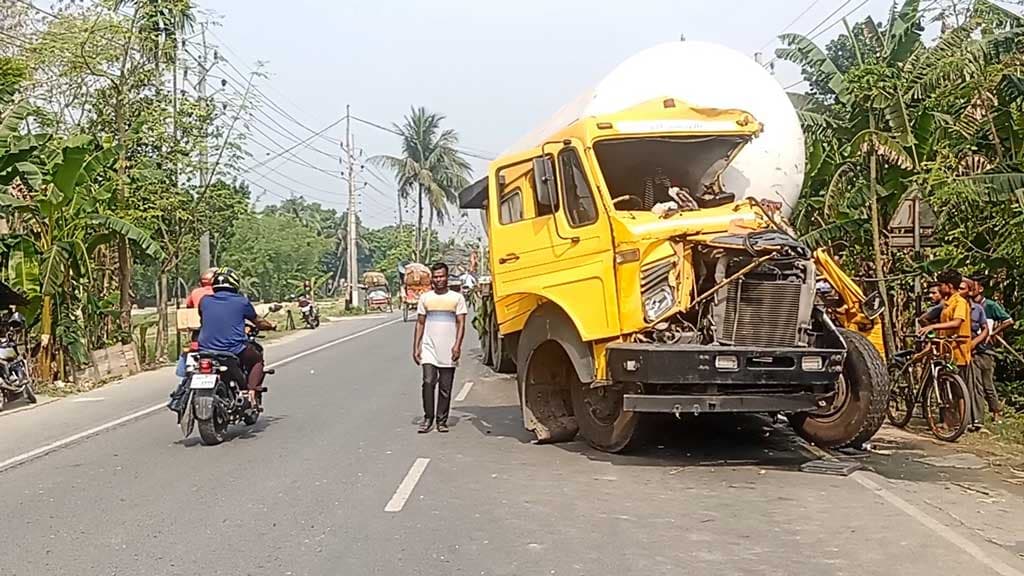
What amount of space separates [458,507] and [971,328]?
6504 mm

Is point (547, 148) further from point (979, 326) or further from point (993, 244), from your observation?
point (993, 244)

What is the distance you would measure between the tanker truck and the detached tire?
0.05 feet

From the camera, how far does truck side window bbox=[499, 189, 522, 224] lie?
11250 millimetres

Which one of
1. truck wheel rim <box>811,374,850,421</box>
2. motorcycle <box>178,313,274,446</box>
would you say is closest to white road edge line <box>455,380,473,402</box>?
motorcycle <box>178,313,274,446</box>

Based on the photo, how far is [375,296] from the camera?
5609 centimetres

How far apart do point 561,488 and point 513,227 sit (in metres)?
3.17

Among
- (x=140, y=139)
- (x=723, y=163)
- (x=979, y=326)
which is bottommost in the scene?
(x=979, y=326)

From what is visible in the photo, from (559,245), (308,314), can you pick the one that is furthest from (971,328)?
(308,314)

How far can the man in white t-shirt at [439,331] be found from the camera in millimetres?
11789

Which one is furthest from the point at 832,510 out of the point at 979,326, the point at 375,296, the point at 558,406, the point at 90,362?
the point at 375,296

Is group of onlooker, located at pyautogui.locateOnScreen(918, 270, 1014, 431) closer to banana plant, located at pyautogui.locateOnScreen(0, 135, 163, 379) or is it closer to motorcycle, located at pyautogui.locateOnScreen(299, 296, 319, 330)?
banana plant, located at pyautogui.locateOnScreen(0, 135, 163, 379)

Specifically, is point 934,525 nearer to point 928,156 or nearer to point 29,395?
point 928,156

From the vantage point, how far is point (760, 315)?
9602 millimetres

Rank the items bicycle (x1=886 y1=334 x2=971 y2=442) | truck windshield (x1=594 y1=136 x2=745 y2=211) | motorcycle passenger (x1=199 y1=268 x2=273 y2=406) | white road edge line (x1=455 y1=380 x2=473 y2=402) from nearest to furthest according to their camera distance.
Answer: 1. truck windshield (x1=594 y1=136 x2=745 y2=211)
2. bicycle (x1=886 y1=334 x2=971 y2=442)
3. motorcycle passenger (x1=199 y1=268 x2=273 y2=406)
4. white road edge line (x1=455 y1=380 x2=473 y2=402)
